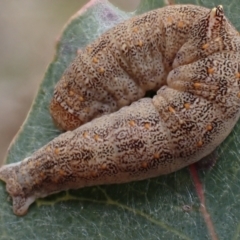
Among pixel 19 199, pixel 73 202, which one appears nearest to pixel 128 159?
pixel 73 202

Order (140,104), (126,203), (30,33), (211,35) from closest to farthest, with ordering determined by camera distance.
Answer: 1. (211,35)
2. (140,104)
3. (126,203)
4. (30,33)

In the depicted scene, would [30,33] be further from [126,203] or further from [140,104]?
[126,203]

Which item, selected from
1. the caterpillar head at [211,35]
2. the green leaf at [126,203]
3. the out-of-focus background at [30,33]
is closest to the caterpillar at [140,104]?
the caterpillar head at [211,35]

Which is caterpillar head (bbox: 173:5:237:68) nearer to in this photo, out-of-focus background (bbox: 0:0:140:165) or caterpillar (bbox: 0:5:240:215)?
caterpillar (bbox: 0:5:240:215)

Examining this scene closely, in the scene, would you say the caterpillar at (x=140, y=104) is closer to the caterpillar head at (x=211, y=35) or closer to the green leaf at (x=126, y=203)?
the caterpillar head at (x=211, y=35)

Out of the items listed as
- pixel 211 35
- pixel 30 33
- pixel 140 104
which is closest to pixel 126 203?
pixel 140 104

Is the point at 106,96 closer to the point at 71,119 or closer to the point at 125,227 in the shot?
the point at 71,119

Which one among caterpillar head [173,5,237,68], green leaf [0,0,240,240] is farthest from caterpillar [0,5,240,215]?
green leaf [0,0,240,240]
